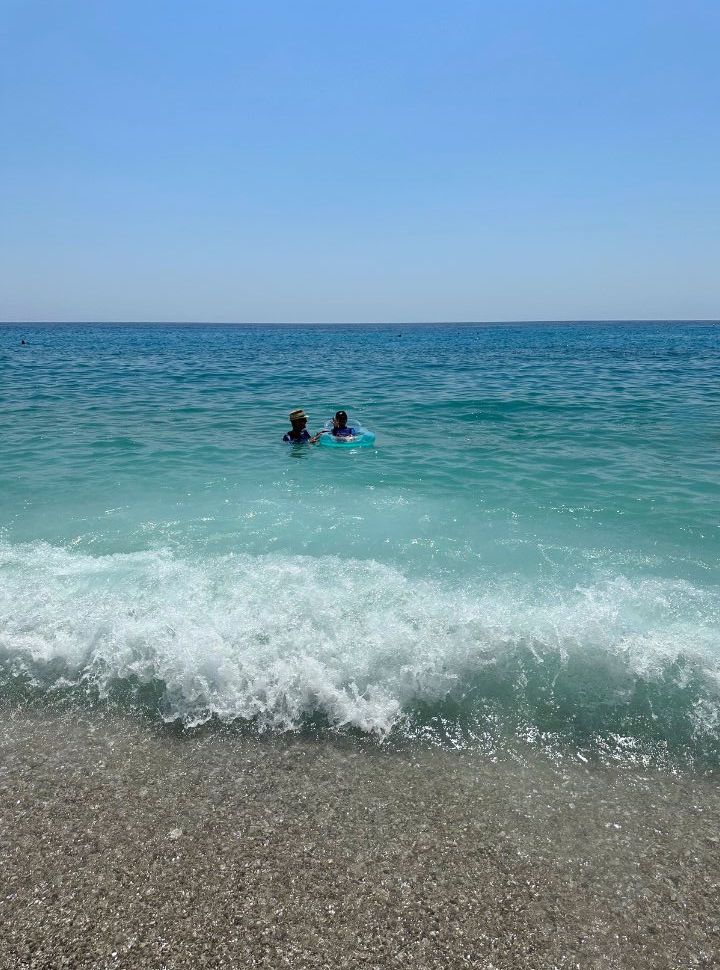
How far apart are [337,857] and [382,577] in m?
3.88

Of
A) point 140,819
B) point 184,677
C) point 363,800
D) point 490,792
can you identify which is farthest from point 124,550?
point 490,792

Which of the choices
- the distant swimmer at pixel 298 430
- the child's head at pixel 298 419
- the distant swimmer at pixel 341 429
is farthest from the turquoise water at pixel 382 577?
the distant swimmer at pixel 341 429

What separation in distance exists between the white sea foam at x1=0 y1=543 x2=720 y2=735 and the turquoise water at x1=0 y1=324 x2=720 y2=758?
2 centimetres

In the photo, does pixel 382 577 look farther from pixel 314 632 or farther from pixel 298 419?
pixel 298 419

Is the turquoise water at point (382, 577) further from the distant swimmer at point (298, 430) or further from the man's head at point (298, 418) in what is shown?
the man's head at point (298, 418)

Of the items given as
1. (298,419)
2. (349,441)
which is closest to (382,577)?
(349,441)

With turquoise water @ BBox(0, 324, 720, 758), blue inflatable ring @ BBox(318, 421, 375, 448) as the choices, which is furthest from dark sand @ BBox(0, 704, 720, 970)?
blue inflatable ring @ BBox(318, 421, 375, 448)

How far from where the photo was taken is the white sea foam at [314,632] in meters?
4.98

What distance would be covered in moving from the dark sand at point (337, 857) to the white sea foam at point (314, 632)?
63 centimetres

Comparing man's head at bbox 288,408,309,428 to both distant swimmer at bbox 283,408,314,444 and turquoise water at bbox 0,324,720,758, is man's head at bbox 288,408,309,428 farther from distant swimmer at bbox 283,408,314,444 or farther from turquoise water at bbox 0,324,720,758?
turquoise water at bbox 0,324,720,758

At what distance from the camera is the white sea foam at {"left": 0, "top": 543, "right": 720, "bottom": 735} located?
16.3 feet

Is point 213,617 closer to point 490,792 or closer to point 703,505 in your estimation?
point 490,792

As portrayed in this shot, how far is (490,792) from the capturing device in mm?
3955

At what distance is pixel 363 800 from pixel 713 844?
2364mm
